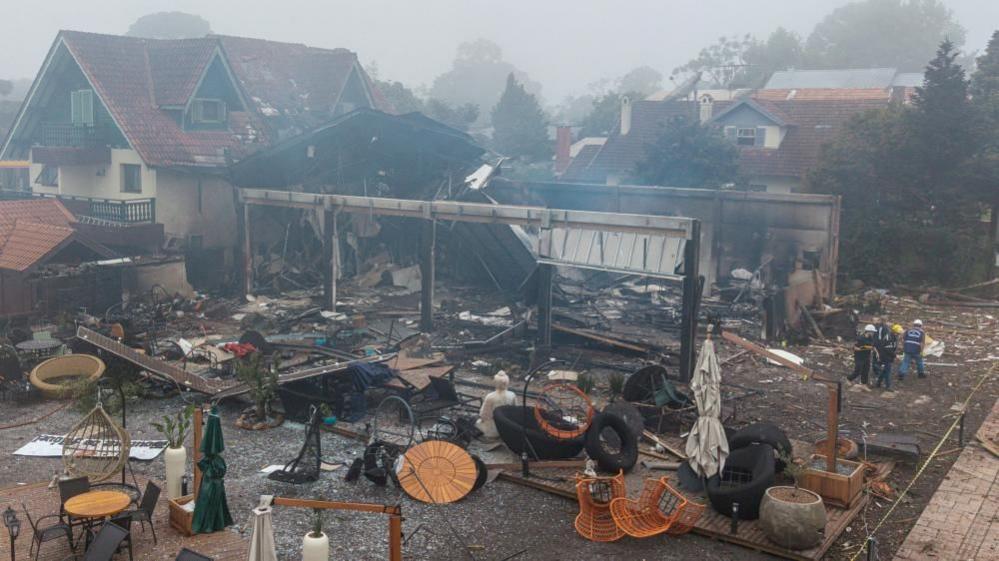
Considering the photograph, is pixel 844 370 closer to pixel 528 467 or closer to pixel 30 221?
pixel 528 467

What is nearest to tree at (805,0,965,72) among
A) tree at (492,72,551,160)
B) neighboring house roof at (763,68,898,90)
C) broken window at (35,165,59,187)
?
neighboring house roof at (763,68,898,90)

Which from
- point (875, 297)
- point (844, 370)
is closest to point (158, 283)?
point (844, 370)

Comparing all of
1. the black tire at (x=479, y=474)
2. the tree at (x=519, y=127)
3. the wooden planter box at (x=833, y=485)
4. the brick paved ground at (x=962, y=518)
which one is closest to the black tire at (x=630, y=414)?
the black tire at (x=479, y=474)

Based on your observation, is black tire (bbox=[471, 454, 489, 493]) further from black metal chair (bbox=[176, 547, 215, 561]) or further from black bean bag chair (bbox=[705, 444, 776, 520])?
black metal chair (bbox=[176, 547, 215, 561])

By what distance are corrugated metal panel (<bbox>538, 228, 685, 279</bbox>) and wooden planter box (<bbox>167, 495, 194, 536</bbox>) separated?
1125 centimetres

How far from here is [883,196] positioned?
3328cm

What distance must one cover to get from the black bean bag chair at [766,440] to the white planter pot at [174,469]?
7834 millimetres

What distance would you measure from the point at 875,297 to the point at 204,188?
2246 centimetres

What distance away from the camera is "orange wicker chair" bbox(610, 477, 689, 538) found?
11.6 metres

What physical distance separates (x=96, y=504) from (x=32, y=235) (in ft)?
51.6

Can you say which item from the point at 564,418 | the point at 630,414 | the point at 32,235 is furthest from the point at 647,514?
the point at 32,235

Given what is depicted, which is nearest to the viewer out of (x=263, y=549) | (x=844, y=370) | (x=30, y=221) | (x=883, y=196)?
(x=263, y=549)

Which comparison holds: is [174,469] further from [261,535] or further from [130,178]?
[130,178]

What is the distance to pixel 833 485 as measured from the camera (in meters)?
12.6
